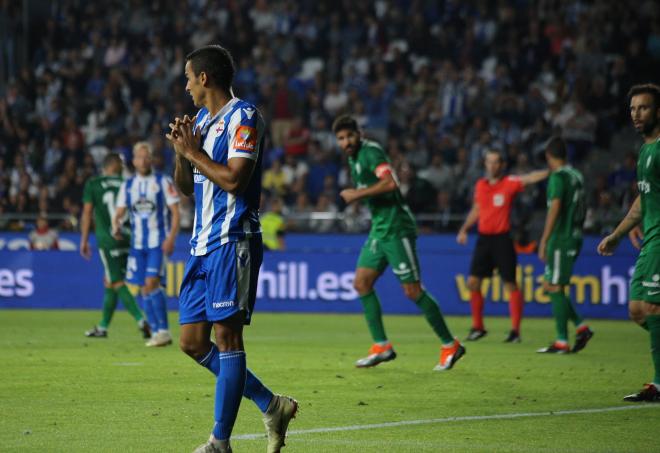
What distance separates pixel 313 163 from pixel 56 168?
572 cm

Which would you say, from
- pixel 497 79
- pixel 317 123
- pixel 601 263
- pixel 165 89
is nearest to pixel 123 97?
pixel 165 89

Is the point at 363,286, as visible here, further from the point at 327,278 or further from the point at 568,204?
the point at 327,278

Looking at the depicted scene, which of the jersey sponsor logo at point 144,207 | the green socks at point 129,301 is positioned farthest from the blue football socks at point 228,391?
the green socks at point 129,301

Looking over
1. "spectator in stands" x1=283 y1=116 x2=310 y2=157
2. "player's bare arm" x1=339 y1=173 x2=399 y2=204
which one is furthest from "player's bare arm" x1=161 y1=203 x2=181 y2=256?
"spectator in stands" x1=283 y1=116 x2=310 y2=157

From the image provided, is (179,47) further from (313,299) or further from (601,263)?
(601,263)

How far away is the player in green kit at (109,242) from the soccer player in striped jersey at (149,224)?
27.7 inches

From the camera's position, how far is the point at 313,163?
2448 centimetres

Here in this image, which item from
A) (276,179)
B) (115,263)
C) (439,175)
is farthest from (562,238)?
(276,179)

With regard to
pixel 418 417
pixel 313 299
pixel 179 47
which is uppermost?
pixel 179 47

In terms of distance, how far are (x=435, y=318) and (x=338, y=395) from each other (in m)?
2.41

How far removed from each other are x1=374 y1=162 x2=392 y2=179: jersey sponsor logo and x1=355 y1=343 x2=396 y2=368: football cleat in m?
1.68

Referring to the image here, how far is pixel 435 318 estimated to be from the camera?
37.7ft

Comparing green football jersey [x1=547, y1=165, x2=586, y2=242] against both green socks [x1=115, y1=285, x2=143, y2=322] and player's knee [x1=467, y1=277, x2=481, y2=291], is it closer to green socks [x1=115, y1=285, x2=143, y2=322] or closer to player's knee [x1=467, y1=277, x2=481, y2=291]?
player's knee [x1=467, y1=277, x2=481, y2=291]

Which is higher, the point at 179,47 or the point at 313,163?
the point at 179,47
